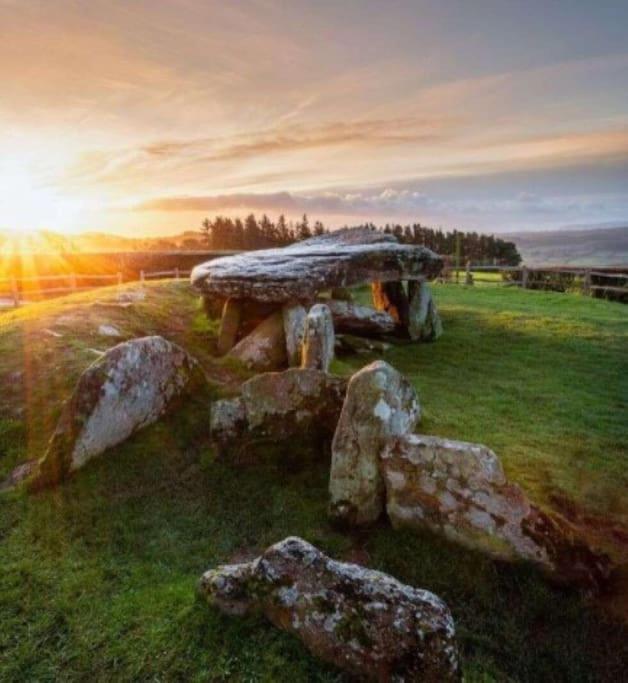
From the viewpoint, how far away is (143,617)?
15.9ft

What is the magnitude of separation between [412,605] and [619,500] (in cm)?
387

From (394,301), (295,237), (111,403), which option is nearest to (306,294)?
(394,301)

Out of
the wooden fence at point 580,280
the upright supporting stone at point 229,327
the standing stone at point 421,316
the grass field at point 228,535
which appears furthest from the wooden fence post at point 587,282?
the upright supporting stone at point 229,327

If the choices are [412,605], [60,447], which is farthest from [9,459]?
[412,605]

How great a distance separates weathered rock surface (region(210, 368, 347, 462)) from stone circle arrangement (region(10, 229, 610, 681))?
0.6 inches

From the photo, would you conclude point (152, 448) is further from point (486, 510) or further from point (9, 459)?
point (486, 510)

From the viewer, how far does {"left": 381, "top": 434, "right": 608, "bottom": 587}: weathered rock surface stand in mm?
5355

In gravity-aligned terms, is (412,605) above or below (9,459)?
above

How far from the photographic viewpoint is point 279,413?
7.61m

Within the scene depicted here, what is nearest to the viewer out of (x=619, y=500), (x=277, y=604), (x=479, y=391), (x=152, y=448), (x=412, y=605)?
(x=412, y=605)

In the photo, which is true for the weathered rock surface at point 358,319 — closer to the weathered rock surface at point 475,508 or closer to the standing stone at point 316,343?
the standing stone at point 316,343

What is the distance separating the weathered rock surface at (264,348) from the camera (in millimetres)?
11625

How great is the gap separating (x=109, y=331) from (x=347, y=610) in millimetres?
9445

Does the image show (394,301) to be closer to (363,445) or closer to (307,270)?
(307,270)
